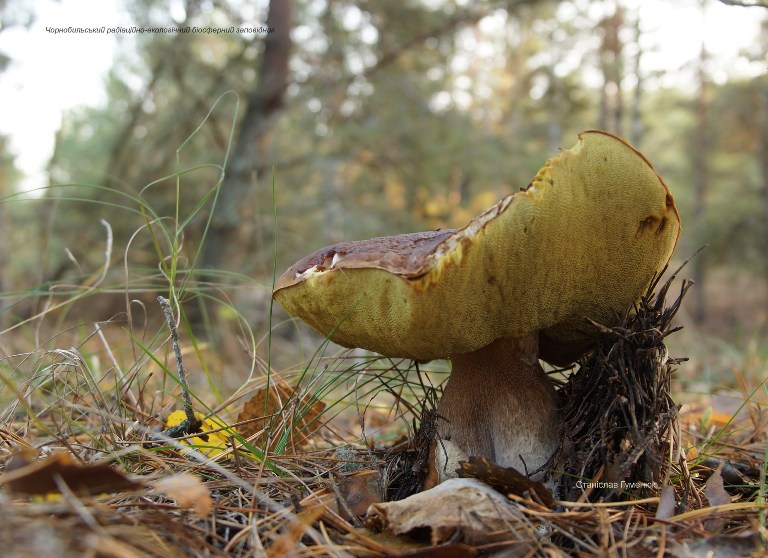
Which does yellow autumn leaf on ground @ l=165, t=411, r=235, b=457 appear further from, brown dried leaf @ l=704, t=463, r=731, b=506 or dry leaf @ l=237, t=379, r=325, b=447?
brown dried leaf @ l=704, t=463, r=731, b=506

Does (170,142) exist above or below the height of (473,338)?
above

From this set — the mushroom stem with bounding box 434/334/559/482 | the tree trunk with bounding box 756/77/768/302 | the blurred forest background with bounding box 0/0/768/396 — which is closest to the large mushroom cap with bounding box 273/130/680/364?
the mushroom stem with bounding box 434/334/559/482

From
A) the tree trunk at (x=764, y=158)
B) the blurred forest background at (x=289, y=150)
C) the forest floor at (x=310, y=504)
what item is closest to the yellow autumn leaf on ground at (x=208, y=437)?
the forest floor at (x=310, y=504)

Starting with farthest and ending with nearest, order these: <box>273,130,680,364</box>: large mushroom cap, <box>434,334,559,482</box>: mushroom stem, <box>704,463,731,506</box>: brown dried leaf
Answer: <box>434,334,559,482</box>: mushroom stem < <box>704,463,731,506</box>: brown dried leaf < <box>273,130,680,364</box>: large mushroom cap

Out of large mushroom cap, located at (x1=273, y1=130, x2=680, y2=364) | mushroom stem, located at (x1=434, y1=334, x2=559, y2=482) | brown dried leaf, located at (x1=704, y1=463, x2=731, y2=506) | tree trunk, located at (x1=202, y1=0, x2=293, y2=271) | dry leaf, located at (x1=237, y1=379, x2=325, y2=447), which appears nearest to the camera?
large mushroom cap, located at (x1=273, y1=130, x2=680, y2=364)

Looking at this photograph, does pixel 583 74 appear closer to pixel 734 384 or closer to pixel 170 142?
pixel 170 142

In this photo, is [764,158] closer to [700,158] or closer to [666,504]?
[700,158]

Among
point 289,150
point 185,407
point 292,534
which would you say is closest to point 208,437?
point 185,407

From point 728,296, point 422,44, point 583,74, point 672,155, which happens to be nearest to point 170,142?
point 422,44
